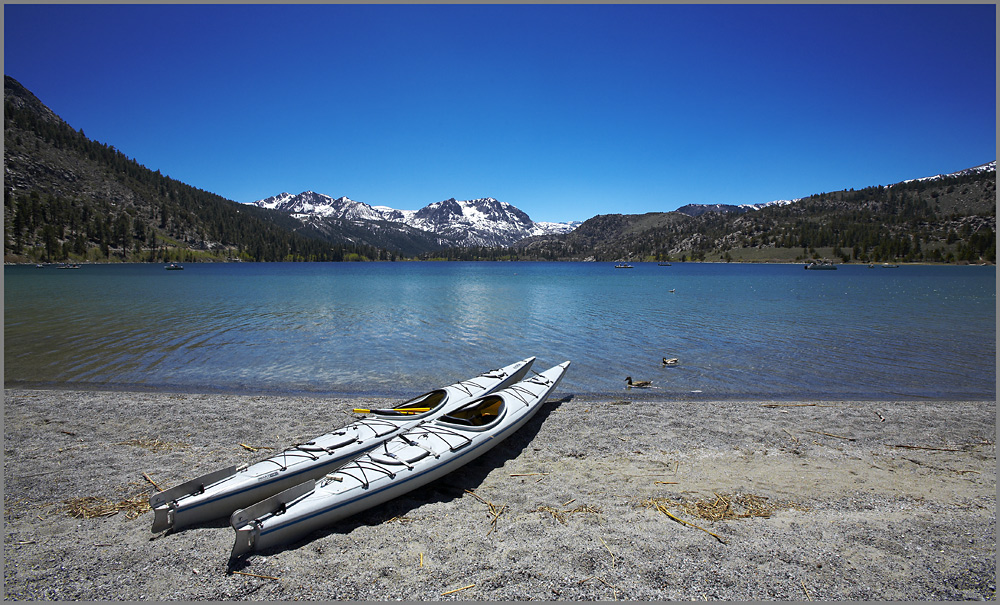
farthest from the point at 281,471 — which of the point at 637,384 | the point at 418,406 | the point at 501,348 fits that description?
the point at 501,348

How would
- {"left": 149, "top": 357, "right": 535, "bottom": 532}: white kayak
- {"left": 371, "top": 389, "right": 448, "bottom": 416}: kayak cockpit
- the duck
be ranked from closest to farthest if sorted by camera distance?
{"left": 149, "top": 357, "right": 535, "bottom": 532}: white kayak → {"left": 371, "top": 389, "right": 448, "bottom": 416}: kayak cockpit → the duck

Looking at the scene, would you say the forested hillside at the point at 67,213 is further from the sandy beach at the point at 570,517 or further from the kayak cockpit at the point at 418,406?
the kayak cockpit at the point at 418,406

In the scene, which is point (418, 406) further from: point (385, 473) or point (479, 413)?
point (385, 473)

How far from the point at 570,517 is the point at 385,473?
3.02m

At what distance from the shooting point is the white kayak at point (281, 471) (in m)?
6.34

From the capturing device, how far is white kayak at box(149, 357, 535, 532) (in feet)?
20.8

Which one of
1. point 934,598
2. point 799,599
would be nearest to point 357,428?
point 799,599

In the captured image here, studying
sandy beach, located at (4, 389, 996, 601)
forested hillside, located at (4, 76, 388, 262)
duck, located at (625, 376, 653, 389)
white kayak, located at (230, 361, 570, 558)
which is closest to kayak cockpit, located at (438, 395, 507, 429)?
white kayak, located at (230, 361, 570, 558)

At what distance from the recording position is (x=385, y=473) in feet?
23.5

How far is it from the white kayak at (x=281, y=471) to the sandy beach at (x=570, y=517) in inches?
11.2

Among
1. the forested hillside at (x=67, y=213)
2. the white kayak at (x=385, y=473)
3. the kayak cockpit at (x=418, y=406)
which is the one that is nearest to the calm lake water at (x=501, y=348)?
the kayak cockpit at (x=418, y=406)

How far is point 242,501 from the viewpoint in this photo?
681cm

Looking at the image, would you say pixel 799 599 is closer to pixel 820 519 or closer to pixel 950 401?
pixel 820 519

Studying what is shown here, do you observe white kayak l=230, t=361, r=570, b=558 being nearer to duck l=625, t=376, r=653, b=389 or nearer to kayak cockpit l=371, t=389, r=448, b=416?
kayak cockpit l=371, t=389, r=448, b=416
